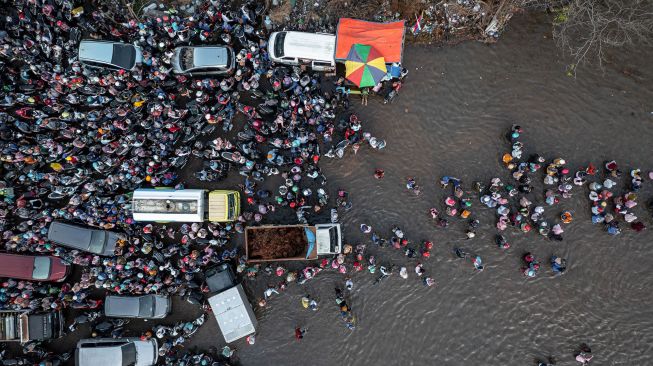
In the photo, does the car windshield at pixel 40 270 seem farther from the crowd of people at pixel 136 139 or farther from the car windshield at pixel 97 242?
the car windshield at pixel 97 242

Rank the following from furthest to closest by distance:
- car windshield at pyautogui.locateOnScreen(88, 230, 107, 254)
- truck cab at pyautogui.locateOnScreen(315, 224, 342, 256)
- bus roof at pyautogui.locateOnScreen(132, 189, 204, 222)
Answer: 1. car windshield at pyautogui.locateOnScreen(88, 230, 107, 254)
2. truck cab at pyautogui.locateOnScreen(315, 224, 342, 256)
3. bus roof at pyautogui.locateOnScreen(132, 189, 204, 222)

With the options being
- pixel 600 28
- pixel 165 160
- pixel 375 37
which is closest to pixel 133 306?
pixel 165 160

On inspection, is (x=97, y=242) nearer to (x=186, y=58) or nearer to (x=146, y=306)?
(x=146, y=306)

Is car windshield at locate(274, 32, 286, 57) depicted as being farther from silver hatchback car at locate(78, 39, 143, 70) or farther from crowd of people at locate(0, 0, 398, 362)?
silver hatchback car at locate(78, 39, 143, 70)

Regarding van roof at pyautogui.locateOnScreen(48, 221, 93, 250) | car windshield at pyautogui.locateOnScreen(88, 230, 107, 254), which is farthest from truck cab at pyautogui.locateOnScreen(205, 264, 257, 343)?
van roof at pyautogui.locateOnScreen(48, 221, 93, 250)

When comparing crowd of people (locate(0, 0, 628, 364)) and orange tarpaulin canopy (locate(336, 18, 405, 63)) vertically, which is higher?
orange tarpaulin canopy (locate(336, 18, 405, 63))

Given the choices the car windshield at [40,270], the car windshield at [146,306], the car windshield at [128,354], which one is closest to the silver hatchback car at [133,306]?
the car windshield at [146,306]
